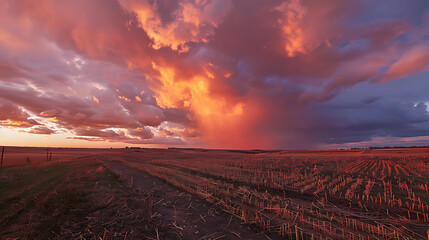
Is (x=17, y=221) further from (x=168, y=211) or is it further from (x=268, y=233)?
(x=268, y=233)

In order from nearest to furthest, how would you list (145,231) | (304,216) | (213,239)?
(213,239)
(145,231)
(304,216)

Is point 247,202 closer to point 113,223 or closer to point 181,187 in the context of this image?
point 181,187

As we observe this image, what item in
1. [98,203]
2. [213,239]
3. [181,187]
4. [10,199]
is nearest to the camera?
[213,239]

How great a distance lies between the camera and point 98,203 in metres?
12.0

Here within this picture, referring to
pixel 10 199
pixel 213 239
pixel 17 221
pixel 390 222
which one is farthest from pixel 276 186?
pixel 10 199

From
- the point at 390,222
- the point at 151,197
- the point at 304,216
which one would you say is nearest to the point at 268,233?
the point at 304,216

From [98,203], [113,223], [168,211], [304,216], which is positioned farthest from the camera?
[98,203]

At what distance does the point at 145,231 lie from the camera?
26.2 ft

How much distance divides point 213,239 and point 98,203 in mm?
9196

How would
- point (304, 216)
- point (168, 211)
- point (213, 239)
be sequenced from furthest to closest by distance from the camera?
point (168, 211)
point (304, 216)
point (213, 239)

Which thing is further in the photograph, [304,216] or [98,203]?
[98,203]

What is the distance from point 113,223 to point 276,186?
1385cm

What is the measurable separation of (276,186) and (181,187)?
9162 millimetres

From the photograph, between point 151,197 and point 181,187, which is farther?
point 181,187
